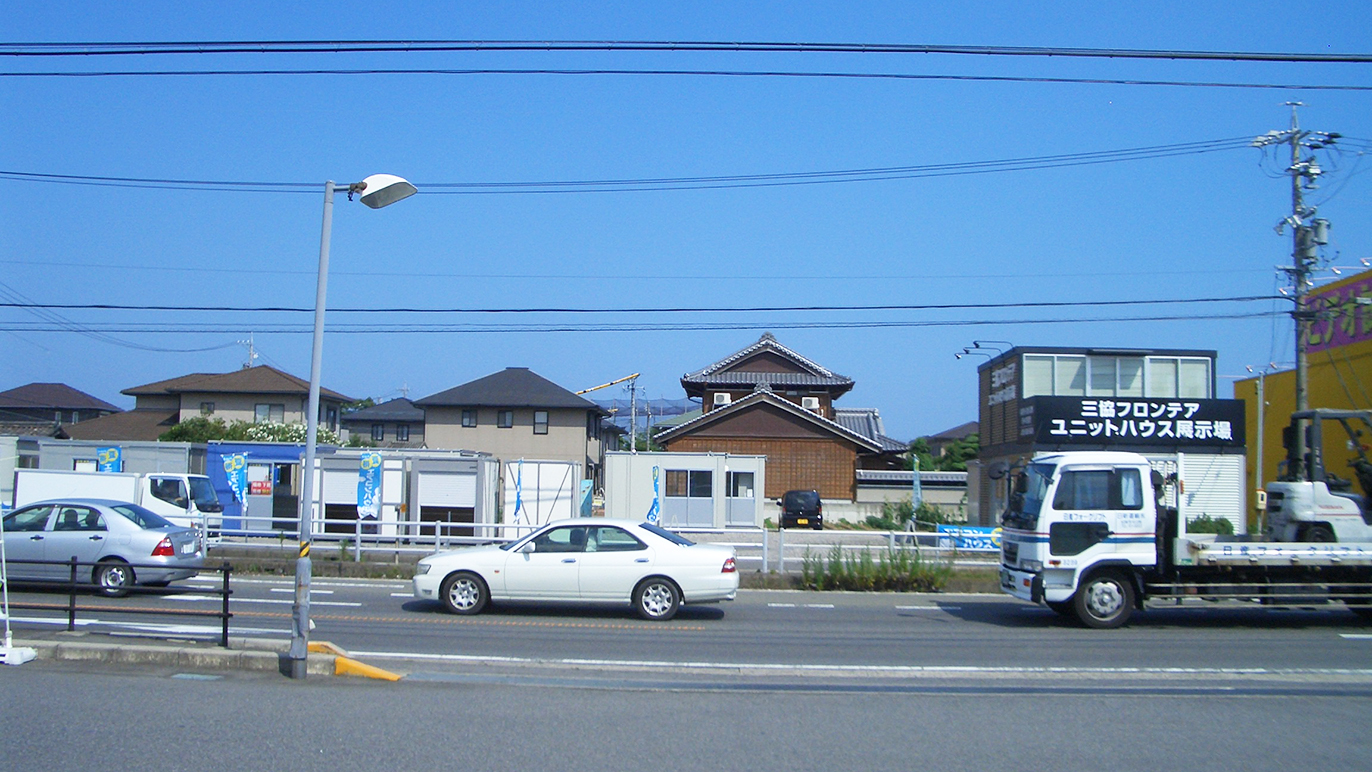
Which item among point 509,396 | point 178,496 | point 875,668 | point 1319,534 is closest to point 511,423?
point 509,396

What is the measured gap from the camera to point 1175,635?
43.9 ft

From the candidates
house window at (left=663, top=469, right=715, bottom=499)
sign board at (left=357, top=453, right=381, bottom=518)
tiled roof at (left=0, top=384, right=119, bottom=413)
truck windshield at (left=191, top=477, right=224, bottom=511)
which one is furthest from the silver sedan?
tiled roof at (left=0, top=384, right=119, bottom=413)

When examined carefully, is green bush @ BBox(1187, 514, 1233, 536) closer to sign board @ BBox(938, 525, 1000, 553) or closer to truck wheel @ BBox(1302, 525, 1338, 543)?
sign board @ BBox(938, 525, 1000, 553)

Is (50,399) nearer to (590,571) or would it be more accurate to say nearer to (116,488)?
(116,488)

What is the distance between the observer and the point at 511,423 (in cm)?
4744

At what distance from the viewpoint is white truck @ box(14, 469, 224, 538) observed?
22312 mm

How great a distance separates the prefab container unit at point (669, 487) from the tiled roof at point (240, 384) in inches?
1052

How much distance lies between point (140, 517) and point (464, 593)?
5.85m

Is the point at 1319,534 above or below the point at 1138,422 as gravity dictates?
below

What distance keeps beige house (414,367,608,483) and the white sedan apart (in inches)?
1287

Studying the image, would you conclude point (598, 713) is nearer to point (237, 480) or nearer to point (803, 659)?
point (803, 659)

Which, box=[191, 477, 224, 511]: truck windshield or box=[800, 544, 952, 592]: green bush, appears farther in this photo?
box=[191, 477, 224, 511]: truck windshield

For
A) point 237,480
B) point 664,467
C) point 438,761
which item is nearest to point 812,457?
point 664,467

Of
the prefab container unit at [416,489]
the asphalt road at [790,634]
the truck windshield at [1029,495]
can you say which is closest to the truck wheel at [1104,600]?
the asphalt road at [790,634]
